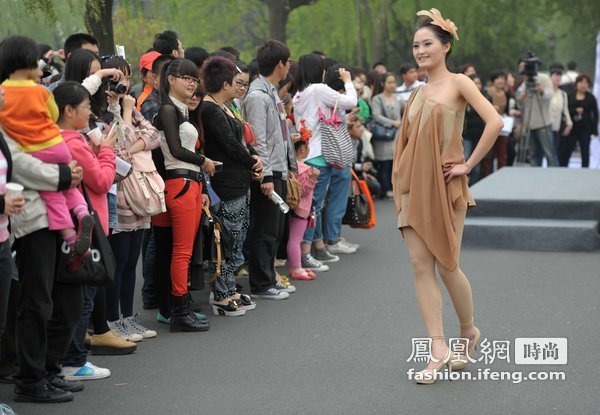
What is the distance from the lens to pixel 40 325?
237 inches

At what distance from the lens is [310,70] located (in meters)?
10.5

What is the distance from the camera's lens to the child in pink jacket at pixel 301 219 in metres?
10.2

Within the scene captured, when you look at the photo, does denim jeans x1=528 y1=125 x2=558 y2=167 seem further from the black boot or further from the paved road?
the black boot

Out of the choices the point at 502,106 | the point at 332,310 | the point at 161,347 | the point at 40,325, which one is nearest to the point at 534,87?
the point at 502,106

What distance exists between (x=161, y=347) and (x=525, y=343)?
93.1 inches

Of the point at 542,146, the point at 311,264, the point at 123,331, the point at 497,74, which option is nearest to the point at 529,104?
the point at 542,146

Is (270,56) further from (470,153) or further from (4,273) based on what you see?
(470,153)

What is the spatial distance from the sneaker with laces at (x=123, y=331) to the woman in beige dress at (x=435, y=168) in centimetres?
210

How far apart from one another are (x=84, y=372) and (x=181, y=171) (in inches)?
68.7

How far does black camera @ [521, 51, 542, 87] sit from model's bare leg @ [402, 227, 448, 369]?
43.4 feet

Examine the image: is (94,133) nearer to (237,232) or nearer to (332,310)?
(237,232)

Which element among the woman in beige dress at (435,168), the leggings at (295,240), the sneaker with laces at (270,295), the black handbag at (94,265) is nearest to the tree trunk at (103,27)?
the leggings at (295,240)

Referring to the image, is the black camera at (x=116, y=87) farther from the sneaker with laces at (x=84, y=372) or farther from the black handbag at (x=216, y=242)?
the sneaker with laces at (x=84, y=372)

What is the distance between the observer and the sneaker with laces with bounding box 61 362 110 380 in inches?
261
